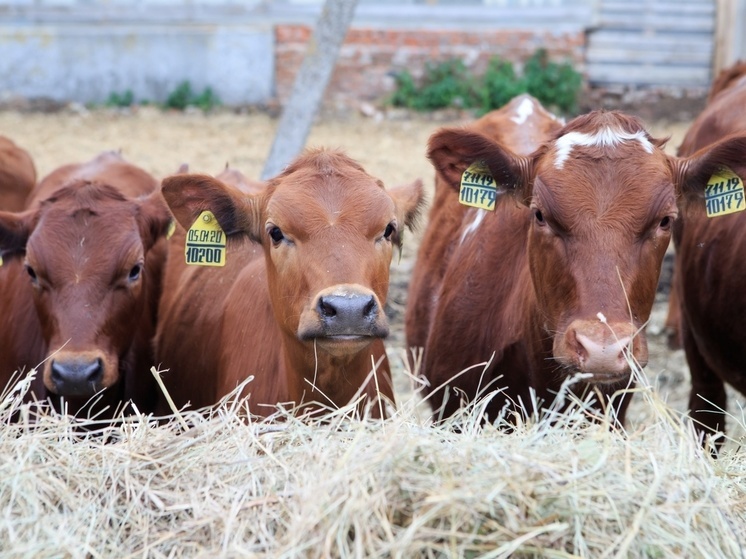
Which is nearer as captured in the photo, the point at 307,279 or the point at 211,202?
the point at 307,279

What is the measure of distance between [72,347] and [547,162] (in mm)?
2224

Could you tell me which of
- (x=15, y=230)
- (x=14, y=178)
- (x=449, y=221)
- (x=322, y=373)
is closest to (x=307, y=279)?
(x=322, y=373)

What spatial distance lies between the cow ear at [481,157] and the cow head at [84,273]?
5.13 ft

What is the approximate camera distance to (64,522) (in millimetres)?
3217

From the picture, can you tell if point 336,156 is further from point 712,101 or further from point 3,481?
point 712,101

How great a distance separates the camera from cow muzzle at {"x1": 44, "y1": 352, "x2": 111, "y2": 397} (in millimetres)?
4715

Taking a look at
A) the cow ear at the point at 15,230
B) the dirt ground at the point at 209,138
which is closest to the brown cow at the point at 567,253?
the cow ear at the point at 15,230

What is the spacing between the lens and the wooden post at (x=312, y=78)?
331 inches

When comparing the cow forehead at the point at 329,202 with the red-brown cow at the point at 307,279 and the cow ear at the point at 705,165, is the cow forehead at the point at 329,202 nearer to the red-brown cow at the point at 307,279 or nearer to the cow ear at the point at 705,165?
the red-brown cow at the point at 307,279

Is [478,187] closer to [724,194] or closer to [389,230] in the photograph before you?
[389,230]

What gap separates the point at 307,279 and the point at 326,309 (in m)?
0.25

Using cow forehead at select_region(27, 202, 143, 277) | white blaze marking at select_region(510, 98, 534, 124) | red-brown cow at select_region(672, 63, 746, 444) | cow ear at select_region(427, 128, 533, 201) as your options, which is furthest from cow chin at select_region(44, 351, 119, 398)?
white blaze marking at select_region(510, 98, 534, 124)

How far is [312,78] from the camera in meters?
8.55

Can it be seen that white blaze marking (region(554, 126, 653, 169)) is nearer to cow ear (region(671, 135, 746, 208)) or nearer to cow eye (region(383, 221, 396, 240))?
cow ear (region(671, 135, 746, 208))
